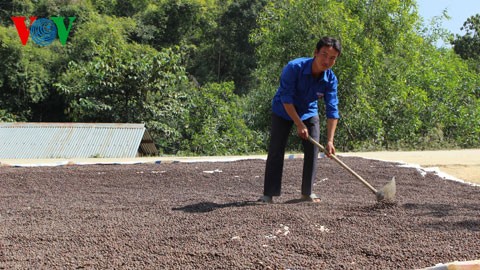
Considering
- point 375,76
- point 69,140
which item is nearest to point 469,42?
point 375,76

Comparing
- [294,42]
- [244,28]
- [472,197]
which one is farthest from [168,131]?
[244,28]

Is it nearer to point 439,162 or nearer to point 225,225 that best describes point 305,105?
point 225,225

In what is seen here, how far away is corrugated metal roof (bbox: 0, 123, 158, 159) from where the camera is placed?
9.16 m

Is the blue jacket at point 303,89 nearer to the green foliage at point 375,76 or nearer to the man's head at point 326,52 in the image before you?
the man's head at point 326,52

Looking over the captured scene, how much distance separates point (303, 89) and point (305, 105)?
0.14 m

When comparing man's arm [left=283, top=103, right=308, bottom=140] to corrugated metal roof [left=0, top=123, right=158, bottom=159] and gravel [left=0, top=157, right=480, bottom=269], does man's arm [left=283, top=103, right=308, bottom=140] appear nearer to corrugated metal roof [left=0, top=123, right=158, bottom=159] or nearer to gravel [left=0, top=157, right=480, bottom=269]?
gravel [left=0, top=157, right=480, bottom=269]

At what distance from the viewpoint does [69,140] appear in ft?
31.4

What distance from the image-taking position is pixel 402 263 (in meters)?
2.73

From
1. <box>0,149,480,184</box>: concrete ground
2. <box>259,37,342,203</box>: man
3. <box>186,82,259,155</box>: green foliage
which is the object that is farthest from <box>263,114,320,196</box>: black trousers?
<box>186,82,259,155</box>: green foliage

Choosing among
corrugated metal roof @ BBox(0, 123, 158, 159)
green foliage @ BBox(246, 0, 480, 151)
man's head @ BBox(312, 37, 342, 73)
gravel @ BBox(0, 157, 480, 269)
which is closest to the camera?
gravel @ BBox(0, 157, 480, 269)

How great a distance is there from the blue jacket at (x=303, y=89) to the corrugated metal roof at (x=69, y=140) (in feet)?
17.5

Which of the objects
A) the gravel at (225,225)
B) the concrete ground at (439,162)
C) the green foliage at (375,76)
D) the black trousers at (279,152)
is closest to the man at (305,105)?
the black trousers at (279,152)

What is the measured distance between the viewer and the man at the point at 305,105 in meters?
3.98

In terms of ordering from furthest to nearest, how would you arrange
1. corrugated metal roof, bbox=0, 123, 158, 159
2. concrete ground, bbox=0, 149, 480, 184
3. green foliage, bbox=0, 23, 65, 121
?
green foliage, bbox=0, 23, 65, 121 → corrugated metal roof, bbox=0, 123, 158, 159 → concrete ground, bbox=0, 149, 480, 184
